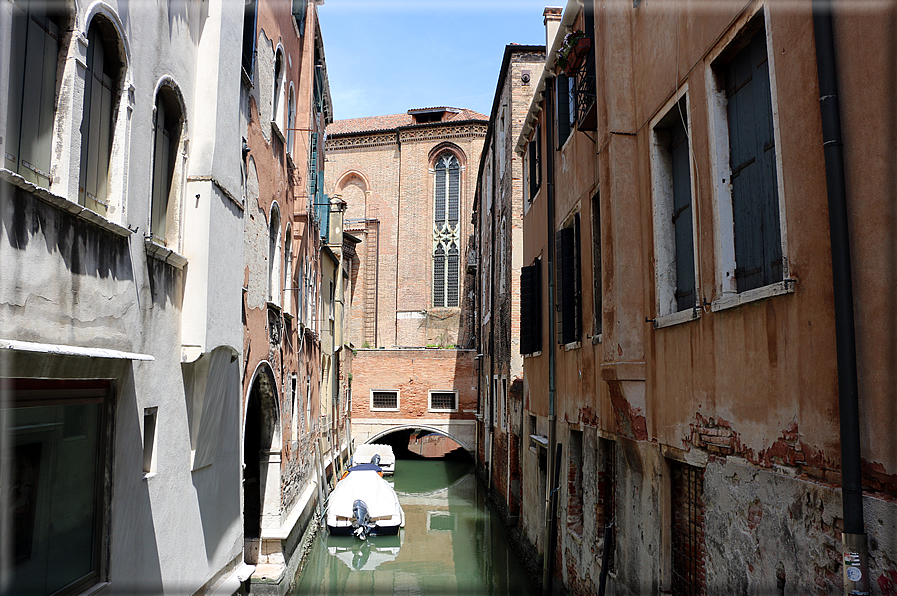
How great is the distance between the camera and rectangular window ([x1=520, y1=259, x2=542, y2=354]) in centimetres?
1015

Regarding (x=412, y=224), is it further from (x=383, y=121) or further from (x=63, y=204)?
(x=63, y=204)

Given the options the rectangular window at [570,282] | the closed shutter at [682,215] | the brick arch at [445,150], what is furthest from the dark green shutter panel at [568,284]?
the brick arch at [445,150]

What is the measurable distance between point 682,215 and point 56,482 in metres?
4.25

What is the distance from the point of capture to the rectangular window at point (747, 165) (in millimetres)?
3543

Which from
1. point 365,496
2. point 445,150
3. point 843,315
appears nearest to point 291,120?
point 365,496

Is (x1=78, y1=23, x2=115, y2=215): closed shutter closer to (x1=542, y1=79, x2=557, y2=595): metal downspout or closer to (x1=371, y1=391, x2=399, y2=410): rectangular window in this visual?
(x1=542, y1=79, x2=557, y2=595): metal downspout

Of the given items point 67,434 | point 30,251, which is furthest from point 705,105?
point 67,434

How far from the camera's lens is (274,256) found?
9805 millimetres

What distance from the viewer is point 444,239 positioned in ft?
105

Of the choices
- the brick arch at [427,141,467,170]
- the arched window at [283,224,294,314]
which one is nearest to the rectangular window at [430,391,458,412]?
the brick arch at [427,141,467,170]

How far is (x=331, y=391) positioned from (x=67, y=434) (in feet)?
47.7

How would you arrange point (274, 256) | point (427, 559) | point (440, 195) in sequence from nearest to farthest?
point (274, 256), point (427, 559), point (440, 195)

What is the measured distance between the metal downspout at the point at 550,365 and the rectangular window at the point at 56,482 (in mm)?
5550

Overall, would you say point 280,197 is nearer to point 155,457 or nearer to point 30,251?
point 155,457
